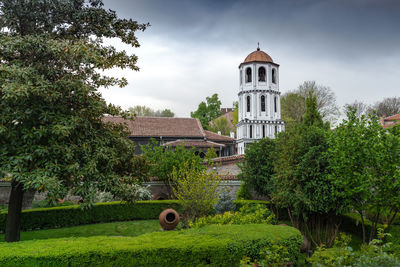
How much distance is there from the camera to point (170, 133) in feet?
95.8

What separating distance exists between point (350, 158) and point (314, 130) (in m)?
2.35

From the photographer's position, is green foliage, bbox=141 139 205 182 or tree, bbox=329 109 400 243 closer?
tree, bbox=329 109 400 243

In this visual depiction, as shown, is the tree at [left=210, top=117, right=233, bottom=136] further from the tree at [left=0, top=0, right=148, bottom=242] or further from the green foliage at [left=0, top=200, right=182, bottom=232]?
the tree at [left=0, top=0, right=148, bottom=242]

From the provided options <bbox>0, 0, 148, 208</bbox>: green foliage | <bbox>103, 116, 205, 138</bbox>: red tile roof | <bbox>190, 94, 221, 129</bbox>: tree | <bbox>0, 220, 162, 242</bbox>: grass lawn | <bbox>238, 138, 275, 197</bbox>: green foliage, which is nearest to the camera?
<bbox>0, 0, 148, 208</bbox>: green foliage

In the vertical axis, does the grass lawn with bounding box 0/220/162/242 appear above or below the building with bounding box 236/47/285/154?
below

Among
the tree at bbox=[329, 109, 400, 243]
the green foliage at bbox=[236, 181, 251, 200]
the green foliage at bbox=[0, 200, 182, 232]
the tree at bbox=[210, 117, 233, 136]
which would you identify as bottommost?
the green foliage at bbox=[0, 200, 182, 232]

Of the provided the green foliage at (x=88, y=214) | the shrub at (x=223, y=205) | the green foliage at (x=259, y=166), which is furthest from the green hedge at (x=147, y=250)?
the green foliage at (x=88, y=214)

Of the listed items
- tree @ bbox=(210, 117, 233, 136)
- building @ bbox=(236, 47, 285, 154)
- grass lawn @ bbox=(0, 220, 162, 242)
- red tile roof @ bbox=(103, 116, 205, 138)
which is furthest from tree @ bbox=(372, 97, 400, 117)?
grass lawn @ bbox=(0, 220, 162, 242)

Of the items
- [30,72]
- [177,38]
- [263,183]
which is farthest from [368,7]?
[30,72]

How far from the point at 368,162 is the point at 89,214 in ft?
41.4

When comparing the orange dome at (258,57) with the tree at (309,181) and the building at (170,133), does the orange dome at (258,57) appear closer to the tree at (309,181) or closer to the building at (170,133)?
the building at (170,133)

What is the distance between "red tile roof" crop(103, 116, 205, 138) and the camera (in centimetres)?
2859

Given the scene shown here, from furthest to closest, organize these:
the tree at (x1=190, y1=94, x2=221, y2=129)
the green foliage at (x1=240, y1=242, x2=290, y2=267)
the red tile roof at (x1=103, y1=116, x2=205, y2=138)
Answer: the tree at (x1=190, y1=94, x2=221, y2=129)
the red tile roof at (x1=103, y1=116, x2=205, y2=138)
the green foliage at (x1=240, y1=242, x2=290, y2=267)

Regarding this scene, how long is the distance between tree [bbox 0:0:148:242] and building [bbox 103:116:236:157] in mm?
17754
